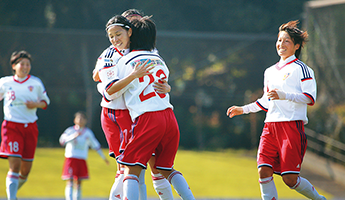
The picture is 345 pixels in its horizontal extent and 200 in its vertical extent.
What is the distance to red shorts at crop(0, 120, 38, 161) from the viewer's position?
4.38 metres

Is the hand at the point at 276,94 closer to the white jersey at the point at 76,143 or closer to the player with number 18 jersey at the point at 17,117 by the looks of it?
the player with number 18 jersey at the point at 17,117

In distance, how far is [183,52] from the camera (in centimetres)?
1452

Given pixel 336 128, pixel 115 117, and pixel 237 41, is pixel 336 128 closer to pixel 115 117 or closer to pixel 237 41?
pixel 237 41

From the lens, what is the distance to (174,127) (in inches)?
109

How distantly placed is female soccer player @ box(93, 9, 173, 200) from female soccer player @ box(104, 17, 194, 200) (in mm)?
66

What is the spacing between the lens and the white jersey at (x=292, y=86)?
10.2ft

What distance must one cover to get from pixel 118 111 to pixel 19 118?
214 centimetres

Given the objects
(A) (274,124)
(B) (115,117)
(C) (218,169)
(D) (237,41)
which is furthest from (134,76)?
(D) (237,41)

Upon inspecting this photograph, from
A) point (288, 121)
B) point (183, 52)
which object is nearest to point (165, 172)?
point (288, 121)

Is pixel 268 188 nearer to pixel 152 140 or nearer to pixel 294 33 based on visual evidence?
pixel 152 140

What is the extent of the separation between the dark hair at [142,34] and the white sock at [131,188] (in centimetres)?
97

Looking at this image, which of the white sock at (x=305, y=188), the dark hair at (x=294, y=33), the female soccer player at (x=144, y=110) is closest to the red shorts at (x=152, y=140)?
the female soccer player at (x=144, y=110)

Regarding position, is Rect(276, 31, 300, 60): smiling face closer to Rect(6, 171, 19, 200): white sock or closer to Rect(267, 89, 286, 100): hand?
Rect(267, 89, 286, 100): hand

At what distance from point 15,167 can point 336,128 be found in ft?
27.5
